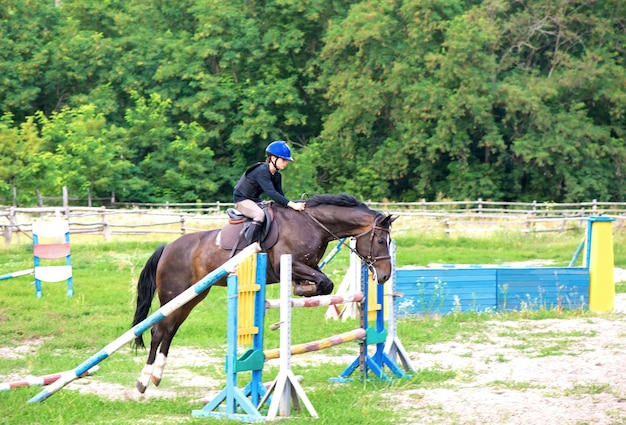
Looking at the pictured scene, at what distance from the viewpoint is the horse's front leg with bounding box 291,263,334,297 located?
8.48 meters

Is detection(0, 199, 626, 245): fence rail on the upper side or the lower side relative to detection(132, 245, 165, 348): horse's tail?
lower

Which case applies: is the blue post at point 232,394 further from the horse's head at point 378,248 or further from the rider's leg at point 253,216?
the horse's head at point 378,248

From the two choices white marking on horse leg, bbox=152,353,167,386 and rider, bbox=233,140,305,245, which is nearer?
white marking on horse leg, bbox=152,353,167,386

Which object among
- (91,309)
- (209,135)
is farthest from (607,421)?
(209,135)

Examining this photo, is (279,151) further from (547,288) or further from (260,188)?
(547,288)

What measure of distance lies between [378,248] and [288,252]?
2.98ft

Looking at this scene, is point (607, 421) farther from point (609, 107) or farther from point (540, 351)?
point (609, 107)

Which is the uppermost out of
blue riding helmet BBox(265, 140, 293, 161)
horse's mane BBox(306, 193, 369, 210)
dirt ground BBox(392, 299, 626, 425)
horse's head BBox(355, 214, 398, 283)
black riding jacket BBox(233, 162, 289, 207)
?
blue riding helmet BBox(265, 140, 293, 161)

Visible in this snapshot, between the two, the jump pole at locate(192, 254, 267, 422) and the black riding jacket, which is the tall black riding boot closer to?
the black riding jacket

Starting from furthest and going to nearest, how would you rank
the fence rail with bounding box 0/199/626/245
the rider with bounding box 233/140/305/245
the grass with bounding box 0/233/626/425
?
1. the fence rail with bounding box 0/199/626/245
2. the rider with bounding box 233/140/305/245
3. the grass with bounding box 0/233/626/425

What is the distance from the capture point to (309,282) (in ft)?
28.1

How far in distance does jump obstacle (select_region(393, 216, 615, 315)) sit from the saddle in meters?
4.41

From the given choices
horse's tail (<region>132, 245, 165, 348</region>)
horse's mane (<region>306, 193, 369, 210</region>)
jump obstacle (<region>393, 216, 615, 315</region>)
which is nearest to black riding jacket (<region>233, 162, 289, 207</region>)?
horse's mane (<region>306, 193, 369, 210</region>)

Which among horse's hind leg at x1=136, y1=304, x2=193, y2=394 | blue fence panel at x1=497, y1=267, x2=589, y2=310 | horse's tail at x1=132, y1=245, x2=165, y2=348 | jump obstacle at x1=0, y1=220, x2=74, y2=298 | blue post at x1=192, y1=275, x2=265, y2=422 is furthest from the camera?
jump obstacle at x1=0, y1=220, x2=74, y2=298
